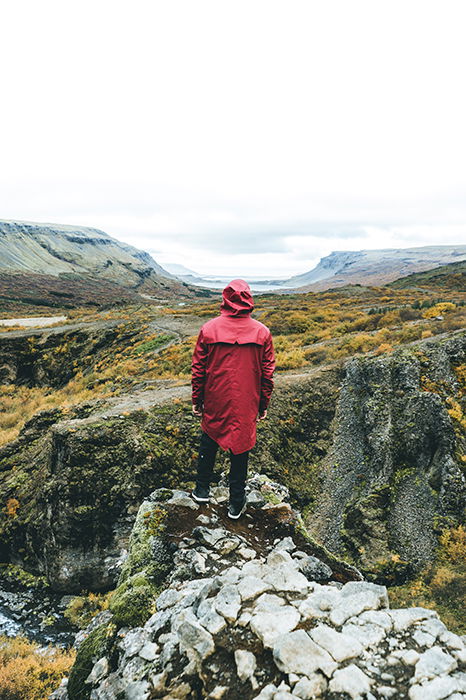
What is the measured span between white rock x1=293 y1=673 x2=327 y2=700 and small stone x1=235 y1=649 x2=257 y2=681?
1.54 ft

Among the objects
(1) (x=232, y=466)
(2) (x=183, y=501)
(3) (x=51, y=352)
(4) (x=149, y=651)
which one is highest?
(1) (x=232, y=466)

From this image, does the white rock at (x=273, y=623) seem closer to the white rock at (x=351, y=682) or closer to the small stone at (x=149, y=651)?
the white rock at (x=351, y=682)

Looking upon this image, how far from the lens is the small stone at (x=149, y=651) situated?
3.60 m

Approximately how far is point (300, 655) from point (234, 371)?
3350mm

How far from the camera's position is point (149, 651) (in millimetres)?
3674

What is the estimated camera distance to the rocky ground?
2836 mm

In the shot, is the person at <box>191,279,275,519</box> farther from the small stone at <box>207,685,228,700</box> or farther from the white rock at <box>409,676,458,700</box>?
the white rock at <box>409,676,458,700</box>

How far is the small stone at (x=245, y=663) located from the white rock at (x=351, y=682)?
0.73 m

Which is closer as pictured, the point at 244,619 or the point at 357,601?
the point at 244,619

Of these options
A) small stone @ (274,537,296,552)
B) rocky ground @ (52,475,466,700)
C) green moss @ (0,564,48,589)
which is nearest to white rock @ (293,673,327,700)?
rocky ground @ (52,475,466,700)

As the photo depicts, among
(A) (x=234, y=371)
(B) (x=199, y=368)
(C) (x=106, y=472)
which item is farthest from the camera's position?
(C) (x=106, y=472)

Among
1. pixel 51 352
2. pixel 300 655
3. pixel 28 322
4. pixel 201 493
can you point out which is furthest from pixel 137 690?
pixel 28 322

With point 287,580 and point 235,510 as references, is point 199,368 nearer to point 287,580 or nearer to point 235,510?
point 235,510

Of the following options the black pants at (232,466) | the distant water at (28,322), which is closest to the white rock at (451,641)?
the black pants at (232,466)
